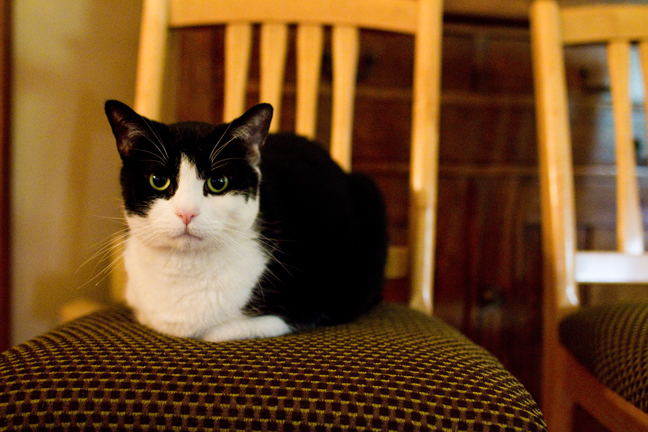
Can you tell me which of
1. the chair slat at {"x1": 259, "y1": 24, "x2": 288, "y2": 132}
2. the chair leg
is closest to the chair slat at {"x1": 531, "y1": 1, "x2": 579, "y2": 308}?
the chair leg

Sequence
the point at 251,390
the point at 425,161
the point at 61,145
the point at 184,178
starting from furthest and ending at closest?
the point at 61,145 → the point at 425,161 → the point at 184,178 → the point at 251,390

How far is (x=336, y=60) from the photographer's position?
36.0 inches

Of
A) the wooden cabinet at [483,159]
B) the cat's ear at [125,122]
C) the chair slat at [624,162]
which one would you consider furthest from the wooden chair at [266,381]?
the wooden cabinet at [483,159]

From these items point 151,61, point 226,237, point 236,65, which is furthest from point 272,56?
point 226,237

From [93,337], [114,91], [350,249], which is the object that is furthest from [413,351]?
[114,91]

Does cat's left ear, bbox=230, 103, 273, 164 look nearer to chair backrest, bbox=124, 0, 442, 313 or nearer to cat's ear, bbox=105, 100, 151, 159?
cat's ear, bbox=105, 100, 151, 159

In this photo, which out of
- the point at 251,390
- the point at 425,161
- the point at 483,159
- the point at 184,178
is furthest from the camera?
the point at 483,159

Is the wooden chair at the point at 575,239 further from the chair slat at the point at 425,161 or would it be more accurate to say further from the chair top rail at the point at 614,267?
the chair slat at the point at 425,161

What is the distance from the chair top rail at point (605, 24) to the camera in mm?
921

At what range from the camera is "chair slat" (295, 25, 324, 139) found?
0.91 meters

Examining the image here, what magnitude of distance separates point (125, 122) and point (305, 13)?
503 mm

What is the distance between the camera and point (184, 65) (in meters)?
1.18

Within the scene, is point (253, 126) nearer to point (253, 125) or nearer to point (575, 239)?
point (253, 125)

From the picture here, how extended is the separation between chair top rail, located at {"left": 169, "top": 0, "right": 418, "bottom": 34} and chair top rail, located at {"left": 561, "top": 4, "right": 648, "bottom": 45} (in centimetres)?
33
